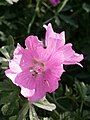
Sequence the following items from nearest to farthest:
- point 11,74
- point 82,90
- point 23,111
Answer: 1. point 11,74
2. point 23,111
3. point 82,90

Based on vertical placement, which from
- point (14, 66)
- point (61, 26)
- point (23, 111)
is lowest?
point (23, 111)

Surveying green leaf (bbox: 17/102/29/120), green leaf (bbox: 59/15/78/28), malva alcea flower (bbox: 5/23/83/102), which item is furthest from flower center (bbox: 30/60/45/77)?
green leaf (bbox: 59/15/78/28)

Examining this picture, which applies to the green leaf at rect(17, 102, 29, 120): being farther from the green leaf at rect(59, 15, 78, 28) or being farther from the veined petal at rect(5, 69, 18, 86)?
the green leaf at rect(59, 15, 78, 28)

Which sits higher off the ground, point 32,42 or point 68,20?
point 68,20

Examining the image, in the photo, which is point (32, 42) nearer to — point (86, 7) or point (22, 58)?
point (22, 58)

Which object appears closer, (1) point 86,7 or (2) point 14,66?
(2) point 14,66

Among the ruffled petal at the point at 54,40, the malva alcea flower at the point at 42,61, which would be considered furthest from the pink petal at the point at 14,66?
the ruffled petal at the point at 54,40

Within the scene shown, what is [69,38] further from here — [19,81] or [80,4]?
[19,81]

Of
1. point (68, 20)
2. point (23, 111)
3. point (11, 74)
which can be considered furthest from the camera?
point (68, 20)

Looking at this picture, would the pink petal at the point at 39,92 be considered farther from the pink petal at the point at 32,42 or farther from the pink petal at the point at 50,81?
the pink petal at the point at 32,42

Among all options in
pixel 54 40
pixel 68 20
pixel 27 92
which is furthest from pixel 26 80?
pixel 68 20

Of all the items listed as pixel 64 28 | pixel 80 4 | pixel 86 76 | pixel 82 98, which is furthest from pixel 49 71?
pixel 80 4
